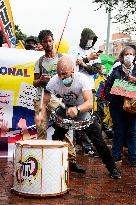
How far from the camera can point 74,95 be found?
700cm

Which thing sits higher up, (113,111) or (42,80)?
(42,80)

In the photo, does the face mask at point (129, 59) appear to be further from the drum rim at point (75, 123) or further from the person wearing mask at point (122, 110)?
the drum rim at point (75, 123)

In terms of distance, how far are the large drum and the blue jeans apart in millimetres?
2849

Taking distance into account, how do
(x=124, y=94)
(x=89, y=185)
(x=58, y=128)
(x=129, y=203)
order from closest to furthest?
(x=129, y=203) → (x=89, y=185) → (x=58, y=128) → (x=124, y=94)

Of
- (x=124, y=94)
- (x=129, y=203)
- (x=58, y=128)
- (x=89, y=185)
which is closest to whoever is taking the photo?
(x=129, y=203)

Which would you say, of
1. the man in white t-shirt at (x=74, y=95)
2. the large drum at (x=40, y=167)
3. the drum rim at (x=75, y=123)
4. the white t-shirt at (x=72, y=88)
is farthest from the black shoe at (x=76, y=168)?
the large drum at (x=40, y=167)

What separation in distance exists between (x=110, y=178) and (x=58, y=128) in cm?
96

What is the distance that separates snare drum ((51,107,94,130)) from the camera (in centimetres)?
685

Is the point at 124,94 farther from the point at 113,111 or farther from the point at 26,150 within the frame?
the point at 26,150

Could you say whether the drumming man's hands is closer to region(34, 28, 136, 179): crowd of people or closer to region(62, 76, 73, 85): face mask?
region(34, 28, 136, 179): crowd of people

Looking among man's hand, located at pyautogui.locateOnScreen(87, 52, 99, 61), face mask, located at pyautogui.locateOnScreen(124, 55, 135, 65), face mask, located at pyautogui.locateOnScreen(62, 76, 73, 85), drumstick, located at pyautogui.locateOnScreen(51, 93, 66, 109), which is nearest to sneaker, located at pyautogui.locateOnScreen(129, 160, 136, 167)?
face mask, located at pyautogui.locateOnScreen(124, 55, 135, 65)

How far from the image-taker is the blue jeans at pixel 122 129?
8.76 m

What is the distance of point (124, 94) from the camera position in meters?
8.43

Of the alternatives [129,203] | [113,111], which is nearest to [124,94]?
[113,111]
